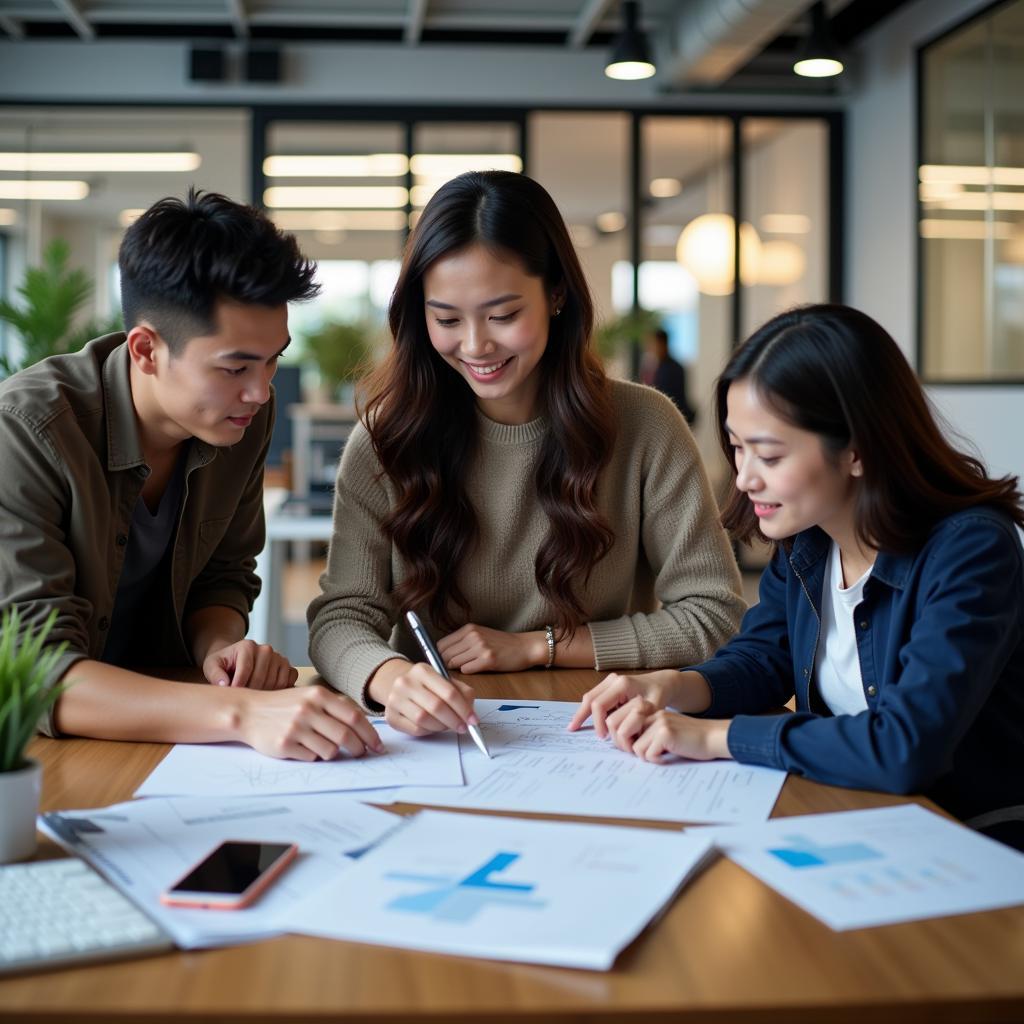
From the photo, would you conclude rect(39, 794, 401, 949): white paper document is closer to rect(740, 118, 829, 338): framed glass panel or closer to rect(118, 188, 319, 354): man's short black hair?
rect(118, 188, 319, 354): man's short black hair

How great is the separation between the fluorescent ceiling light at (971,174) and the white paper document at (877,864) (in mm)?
4601

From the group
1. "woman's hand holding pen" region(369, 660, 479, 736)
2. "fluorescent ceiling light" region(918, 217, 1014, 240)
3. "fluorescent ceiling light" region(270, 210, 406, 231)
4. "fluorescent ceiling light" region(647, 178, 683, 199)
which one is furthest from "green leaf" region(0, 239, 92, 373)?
"fluorescent ceiling light" region(647, 178, 683, 199)

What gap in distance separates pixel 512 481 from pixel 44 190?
10.4 m

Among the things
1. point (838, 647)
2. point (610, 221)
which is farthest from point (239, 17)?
point (610, 221)

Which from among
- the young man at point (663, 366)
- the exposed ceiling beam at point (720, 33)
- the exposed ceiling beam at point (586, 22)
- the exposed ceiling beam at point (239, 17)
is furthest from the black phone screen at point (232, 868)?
the young man at point (663, 366)

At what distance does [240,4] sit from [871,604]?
553 centimetres

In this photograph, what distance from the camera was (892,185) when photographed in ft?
21.2

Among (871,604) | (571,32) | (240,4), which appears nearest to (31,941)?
(871,604)

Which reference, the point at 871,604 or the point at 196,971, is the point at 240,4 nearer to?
the point at 871,604

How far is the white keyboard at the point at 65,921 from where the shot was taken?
A: 0.80 metres

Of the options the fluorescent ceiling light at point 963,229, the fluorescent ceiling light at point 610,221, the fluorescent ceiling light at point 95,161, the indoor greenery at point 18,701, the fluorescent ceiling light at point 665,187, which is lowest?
the indoor greenery at point 18,701

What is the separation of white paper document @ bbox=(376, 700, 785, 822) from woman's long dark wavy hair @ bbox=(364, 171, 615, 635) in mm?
496

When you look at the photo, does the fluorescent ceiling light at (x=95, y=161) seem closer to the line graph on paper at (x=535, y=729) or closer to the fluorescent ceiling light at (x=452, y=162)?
the fluorescent ceiling light at (x=452, y=162)

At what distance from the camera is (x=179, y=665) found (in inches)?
72.2
